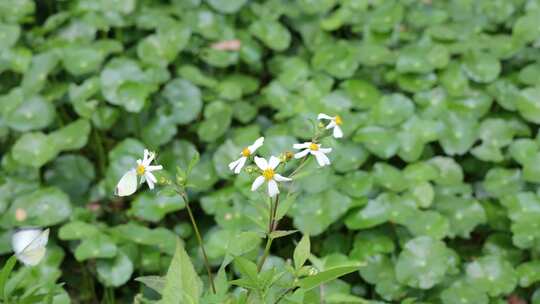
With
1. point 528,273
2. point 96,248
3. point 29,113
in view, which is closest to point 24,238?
point 96,248

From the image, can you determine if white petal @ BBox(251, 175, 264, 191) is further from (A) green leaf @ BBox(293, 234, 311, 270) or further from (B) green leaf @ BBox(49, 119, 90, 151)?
(B) green leaf @ BBox(49, 119, 90, 151)

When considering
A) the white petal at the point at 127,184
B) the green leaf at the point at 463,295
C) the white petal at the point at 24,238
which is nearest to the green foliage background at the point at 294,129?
the green leaf at the point at 463,295

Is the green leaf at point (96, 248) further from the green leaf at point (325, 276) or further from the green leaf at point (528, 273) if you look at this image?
the green leaf at point (528, 273)

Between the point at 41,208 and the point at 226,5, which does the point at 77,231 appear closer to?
the point at 41,208

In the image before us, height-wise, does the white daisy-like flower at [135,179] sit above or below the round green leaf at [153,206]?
above

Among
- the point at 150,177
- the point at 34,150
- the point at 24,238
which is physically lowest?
the point at 34,150

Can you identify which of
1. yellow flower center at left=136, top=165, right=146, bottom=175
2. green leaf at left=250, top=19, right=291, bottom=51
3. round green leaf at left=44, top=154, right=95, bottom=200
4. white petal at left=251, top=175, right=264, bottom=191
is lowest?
round green leaf at left=44, top=154, right=95, bottom=200

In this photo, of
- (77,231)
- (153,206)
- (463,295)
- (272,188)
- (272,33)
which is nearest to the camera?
(272,188)

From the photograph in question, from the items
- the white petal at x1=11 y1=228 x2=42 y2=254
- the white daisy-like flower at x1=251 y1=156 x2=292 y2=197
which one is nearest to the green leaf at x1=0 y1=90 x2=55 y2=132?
the white petal at x1=11 y1=228 x2=42 y2=254

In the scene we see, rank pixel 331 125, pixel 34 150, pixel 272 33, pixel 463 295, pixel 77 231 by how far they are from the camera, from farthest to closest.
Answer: pixel 272 33 < pixel 34 150 < pixel 77 231 < pixel 463 295 < pixel 331 125
